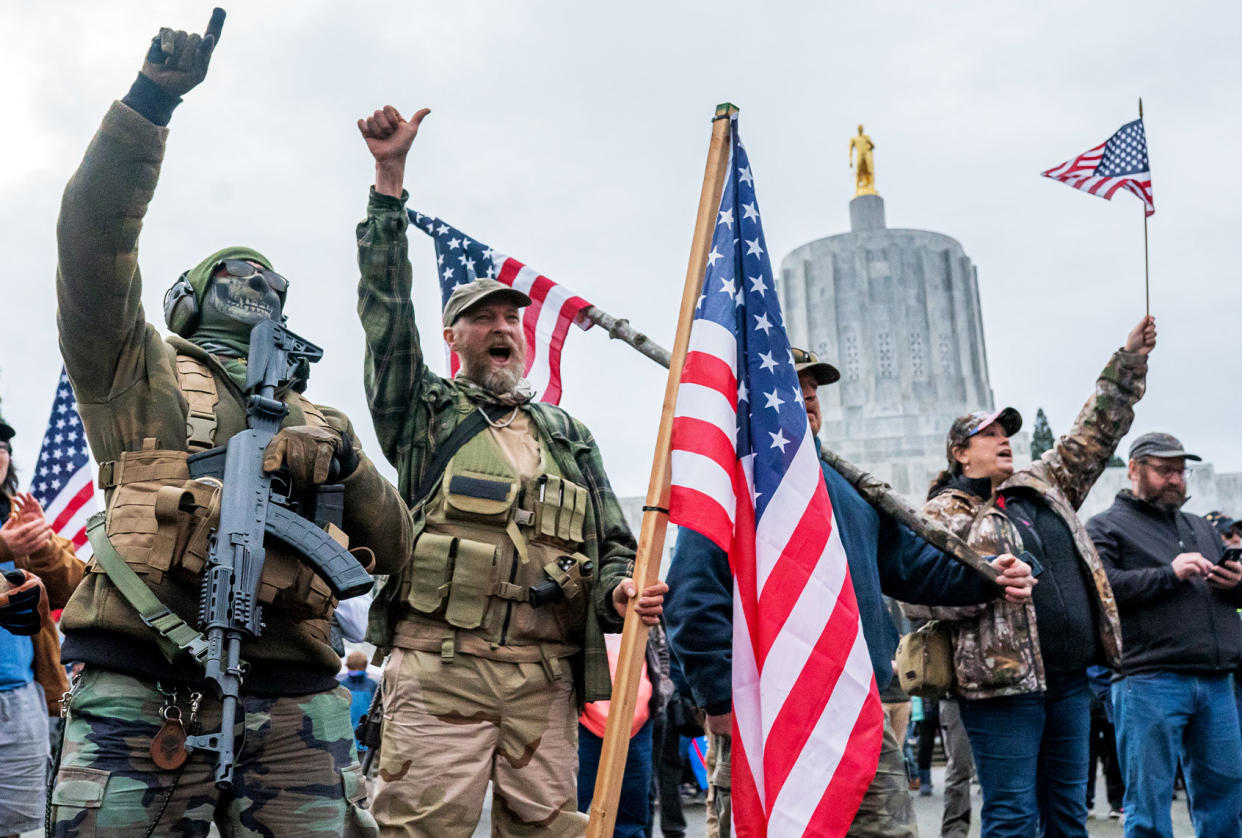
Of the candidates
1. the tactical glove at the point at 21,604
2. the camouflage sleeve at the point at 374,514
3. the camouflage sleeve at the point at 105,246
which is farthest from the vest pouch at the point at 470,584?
the tactical glove at the point at 21,604

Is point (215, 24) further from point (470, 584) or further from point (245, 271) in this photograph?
point (470, 584)

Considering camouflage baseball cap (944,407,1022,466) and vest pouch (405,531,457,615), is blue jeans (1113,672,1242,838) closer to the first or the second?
Result: camouflage baseball cap (944,407,1022,466)

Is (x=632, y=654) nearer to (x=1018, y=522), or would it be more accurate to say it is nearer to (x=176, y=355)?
(x=176, y=355)

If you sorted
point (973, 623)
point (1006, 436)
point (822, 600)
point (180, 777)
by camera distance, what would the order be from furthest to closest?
point (1006, 436)
point (973, 623)
point (822, 600)
point (180, 777)

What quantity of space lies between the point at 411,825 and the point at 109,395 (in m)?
1.60

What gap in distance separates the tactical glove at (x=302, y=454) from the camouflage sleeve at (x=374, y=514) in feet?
0.47

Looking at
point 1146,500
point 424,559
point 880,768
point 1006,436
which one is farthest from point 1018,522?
point 424,559

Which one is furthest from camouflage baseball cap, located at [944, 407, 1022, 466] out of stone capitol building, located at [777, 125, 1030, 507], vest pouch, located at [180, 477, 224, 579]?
stone capitol building, located at [777, 125, 1030, 507]

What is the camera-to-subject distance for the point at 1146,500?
21.3 ft

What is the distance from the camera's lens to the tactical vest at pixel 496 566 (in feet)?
13.0

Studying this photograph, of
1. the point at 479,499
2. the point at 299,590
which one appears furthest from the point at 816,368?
the point at 299,590

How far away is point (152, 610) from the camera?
2873 mm

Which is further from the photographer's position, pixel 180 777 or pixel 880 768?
pixel 880 768

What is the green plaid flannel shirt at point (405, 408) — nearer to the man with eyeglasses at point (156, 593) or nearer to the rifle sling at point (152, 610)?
the man with eyeglasses at point (156, 593)
